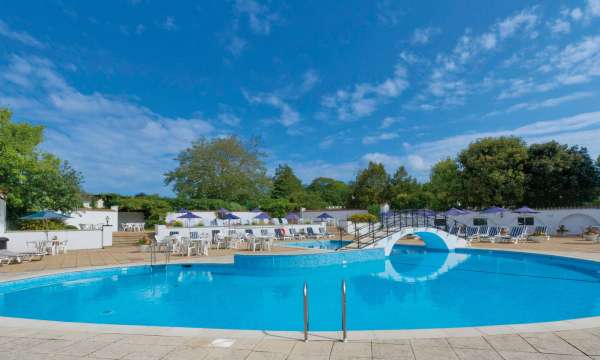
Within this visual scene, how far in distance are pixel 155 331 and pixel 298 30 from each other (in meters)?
17.1

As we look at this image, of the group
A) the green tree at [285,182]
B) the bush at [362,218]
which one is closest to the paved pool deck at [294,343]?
the bush at [362,218]

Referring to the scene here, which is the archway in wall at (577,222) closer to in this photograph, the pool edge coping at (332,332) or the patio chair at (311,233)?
the patio chair at (311,233)

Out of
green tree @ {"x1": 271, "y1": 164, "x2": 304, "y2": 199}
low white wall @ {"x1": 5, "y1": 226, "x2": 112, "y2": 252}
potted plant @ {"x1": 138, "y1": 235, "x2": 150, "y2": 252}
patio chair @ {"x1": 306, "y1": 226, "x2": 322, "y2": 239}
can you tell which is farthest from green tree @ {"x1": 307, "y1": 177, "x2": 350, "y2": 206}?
potted plant @ {"x1": 138, "y1": 235, "x2": 150, "y2": 252}

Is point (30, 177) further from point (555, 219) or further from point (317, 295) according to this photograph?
point (555, 219)

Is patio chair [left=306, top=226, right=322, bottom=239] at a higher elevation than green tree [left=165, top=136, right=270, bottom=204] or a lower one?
lower

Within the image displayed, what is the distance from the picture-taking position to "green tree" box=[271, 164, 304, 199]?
152 ft

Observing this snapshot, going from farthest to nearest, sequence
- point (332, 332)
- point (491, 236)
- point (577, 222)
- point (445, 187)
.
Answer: point (445, 187) < point (577, 222) < point (491, 236) < point (332, 332)

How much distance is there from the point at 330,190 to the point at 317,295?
52.9 meters

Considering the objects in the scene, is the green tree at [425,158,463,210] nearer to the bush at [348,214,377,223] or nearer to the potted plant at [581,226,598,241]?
the bush at [348,214,377,223]

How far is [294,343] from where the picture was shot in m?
3.88

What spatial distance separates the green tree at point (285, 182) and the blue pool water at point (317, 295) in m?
33.8

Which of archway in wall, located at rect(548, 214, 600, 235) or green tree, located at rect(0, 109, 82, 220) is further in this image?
archway in wall, located at rect(548, 214, 600, 235)

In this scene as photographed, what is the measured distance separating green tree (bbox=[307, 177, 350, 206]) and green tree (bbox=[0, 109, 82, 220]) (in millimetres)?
39892

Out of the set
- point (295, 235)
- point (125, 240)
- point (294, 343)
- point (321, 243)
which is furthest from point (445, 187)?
point (294, 343)
